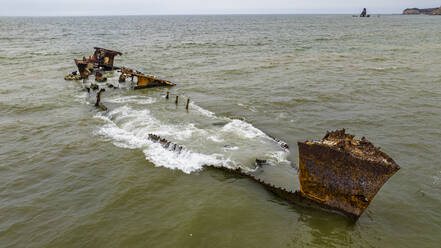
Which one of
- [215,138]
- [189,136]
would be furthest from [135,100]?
[215,138]

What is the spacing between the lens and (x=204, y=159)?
38.9 ft

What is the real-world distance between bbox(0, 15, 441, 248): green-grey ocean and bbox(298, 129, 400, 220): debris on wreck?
73 centimetres

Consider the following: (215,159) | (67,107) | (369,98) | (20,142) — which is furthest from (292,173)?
(67,107)

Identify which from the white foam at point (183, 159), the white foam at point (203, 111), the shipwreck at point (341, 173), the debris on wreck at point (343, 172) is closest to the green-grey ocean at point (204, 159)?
the white foam at point (183, 159)

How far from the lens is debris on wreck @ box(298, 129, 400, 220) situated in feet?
23.5

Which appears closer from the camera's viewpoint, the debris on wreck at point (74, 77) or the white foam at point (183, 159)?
the white foam at point (183, 159)

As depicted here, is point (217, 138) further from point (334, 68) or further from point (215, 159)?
point (334, 68)

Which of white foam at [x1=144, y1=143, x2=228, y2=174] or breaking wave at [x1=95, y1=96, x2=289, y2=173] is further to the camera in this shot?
breaking wave at [x1=95, y1=96, x2=289, y2=173]

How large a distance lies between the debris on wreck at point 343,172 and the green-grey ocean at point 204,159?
731 millimetres

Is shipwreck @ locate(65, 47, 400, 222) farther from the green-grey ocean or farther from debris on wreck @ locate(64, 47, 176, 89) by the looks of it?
debris on wreck @ locate(64, 47, 176, 89)

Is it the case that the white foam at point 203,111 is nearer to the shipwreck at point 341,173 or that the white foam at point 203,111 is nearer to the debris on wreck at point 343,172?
the shipwreck at point 341,173

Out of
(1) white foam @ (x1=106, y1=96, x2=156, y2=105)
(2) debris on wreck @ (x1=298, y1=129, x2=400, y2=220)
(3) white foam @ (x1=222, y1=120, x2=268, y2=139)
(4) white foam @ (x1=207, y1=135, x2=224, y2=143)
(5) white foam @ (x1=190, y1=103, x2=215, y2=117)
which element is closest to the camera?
(2) debris on wreck @ (x1=298, y1=129, x2=400, y2=220)

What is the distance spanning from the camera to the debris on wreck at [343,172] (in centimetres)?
718

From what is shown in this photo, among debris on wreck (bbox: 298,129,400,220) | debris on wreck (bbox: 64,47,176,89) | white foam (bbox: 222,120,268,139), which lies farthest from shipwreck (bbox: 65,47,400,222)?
debris on wreck (bbox: 64,47,176,89)
